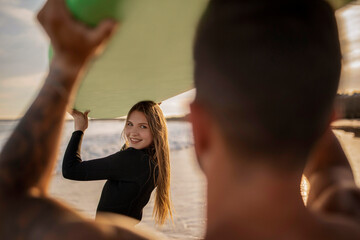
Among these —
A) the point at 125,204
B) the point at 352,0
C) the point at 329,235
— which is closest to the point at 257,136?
the point at 329,235

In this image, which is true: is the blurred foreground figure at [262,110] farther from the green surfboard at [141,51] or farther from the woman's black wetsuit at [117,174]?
the woman's black wetsuit at [117,174]

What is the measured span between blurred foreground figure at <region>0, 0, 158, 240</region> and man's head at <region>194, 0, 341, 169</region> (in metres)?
0.27

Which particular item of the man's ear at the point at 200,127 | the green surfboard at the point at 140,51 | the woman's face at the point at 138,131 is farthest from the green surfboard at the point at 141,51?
the woman's face at the point at 138,131

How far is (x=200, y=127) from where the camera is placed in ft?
2.51

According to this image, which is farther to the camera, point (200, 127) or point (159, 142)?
point (159, 142)

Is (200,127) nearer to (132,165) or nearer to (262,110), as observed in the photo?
(262,110)

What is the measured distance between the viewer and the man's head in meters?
0.72

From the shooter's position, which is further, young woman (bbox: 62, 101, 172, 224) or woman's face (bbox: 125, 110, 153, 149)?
woman's face (bbox: 125, 110, 153, 149)

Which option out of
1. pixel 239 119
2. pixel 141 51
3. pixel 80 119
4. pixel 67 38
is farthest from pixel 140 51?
pixel 80 119

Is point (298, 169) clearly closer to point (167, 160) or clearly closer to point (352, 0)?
point (352, 0)

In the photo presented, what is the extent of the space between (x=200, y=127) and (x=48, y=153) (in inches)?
13.6

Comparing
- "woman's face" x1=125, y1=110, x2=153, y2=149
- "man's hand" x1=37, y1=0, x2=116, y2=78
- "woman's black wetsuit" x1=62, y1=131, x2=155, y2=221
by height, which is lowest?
"woman's black wetsuit" x1=62, y1=131, x2=155, y2=221

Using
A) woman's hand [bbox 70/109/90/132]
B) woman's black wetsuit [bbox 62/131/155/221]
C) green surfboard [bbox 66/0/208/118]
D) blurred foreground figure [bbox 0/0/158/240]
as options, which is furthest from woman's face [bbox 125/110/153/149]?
blurred foreground figure [bbox 0/0/158/240]

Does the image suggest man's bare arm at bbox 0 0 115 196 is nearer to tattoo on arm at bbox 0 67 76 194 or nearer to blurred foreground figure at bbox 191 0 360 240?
tattoo on arm at bbox 0 67 76 194
